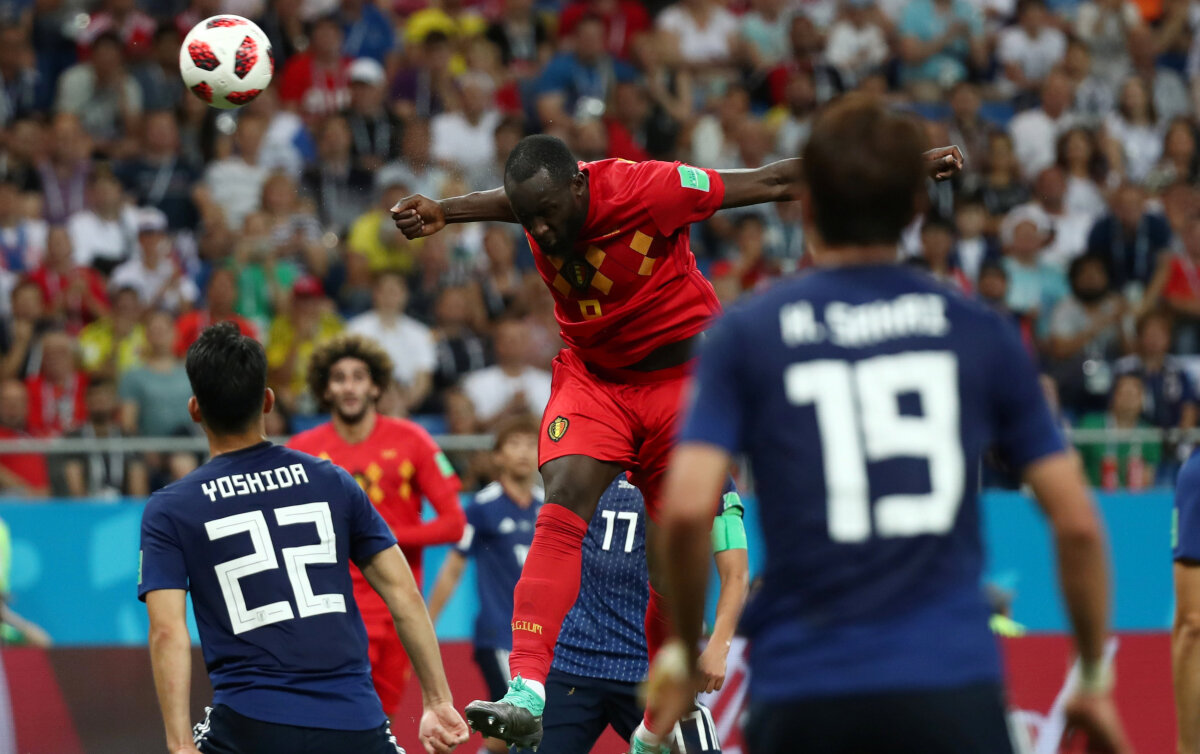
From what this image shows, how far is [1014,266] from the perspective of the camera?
1451cm

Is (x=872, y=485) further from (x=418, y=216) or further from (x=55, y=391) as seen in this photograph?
(x=55, y=391)

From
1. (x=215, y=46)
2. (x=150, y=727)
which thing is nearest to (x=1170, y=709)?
(x=150, y=727)

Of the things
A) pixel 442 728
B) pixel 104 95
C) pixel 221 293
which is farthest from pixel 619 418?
pixel 104 95

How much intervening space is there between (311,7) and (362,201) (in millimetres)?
3121

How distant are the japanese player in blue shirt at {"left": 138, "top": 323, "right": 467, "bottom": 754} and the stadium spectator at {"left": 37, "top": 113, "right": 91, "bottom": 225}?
10.1 meters

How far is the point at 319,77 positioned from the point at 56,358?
4364 millimetres

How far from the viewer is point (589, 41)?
1603cm

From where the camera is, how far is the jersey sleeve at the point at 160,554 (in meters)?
5.11

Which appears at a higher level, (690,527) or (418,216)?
(418,216)

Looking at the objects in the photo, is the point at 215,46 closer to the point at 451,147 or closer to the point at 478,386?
the point at 478,386

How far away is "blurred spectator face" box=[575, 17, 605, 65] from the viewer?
16.0 metres

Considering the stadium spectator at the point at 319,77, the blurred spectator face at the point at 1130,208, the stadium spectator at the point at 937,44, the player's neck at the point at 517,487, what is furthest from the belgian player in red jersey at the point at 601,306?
the stadium spectator at the point at 937,44

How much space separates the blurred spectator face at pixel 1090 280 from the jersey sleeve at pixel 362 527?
997cm

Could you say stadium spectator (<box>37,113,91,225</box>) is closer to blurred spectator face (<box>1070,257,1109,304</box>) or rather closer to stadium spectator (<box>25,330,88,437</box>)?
stadium spectator (<box>25,330,88,437</box>)
